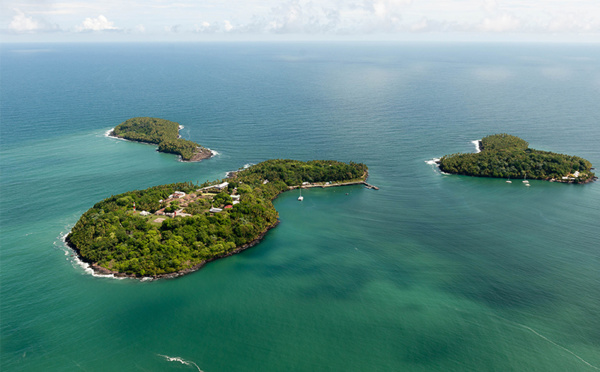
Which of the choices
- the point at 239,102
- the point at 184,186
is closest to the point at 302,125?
the point at 239,102

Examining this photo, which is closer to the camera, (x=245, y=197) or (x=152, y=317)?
(x=152, y=317)

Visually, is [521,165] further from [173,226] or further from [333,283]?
[173,226]

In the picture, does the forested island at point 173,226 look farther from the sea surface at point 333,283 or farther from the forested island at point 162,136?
the forested island at point 162,136

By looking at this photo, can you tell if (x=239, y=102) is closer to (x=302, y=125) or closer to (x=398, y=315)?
(x=302, y=125)

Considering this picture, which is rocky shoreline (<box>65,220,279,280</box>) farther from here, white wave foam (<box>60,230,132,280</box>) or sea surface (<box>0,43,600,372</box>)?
sea surface (<box>0,43,600,372</box>)

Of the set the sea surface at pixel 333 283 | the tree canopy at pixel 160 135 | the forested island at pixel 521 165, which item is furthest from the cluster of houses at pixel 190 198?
the forested island at pixel 521 165


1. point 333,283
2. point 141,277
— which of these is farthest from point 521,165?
point 141,277

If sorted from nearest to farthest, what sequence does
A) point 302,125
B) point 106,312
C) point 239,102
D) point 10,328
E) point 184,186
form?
point 10,328 < point 106,312 < point 184,186 < point 302,125 < point 239,102
